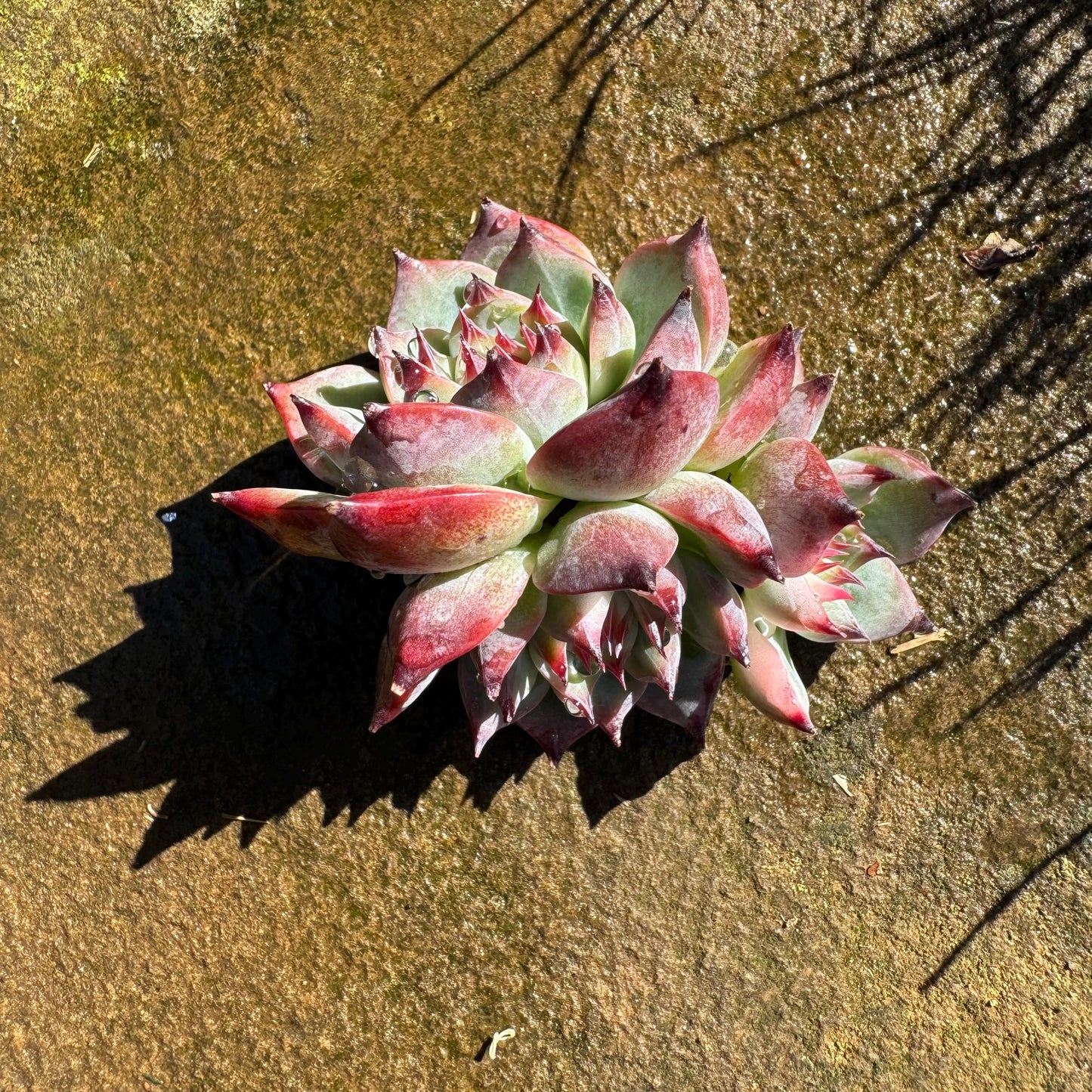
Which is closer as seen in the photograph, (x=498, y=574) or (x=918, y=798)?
(x=498, y=574)

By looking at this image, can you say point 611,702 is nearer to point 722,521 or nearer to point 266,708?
point 722,521

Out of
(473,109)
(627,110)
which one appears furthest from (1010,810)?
(473,109)

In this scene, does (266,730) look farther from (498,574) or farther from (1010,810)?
(1010,810)

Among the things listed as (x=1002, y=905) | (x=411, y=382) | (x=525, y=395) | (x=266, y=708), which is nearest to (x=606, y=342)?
(x=525, y=395)

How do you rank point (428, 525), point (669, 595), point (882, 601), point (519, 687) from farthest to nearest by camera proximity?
point (882, 601), point (519, 687), point (669, 595), point (428, 525)

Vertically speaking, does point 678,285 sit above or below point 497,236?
above

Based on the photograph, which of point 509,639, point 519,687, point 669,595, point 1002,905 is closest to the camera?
point 669,595

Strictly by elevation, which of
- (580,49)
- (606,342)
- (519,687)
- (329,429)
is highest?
(580,49)

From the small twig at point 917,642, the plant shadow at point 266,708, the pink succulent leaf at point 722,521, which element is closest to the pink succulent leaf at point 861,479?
the pink succulent leaf at point 722,521
